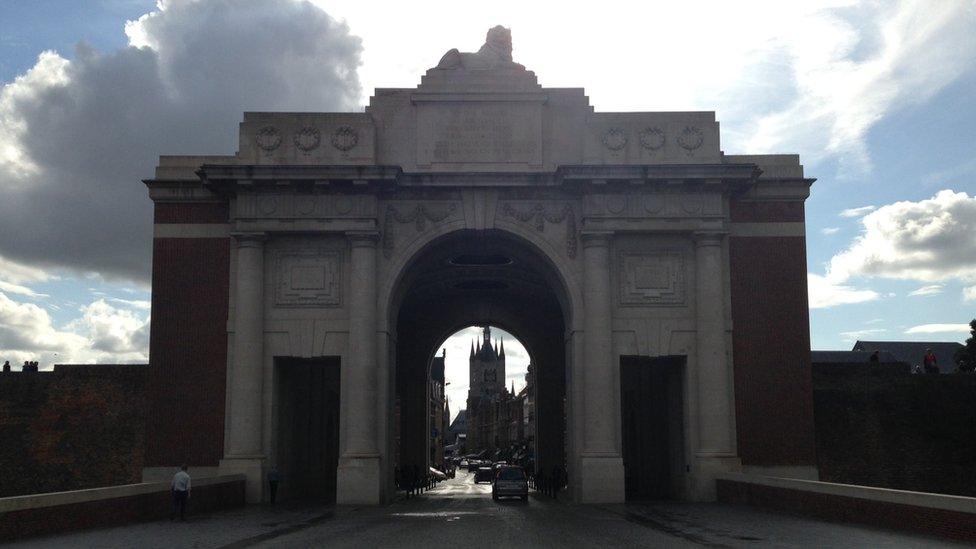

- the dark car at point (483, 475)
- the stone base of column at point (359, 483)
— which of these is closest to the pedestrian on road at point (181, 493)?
the stone base of column at point (359, 483)

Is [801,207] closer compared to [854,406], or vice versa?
[801,207]

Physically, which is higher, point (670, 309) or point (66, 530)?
point (670, 309)

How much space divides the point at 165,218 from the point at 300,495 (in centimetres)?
1290

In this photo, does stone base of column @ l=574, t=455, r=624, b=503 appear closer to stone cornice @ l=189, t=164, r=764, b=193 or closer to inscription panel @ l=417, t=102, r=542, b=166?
stone cornice @ l=189, t=164, r=764, b=193

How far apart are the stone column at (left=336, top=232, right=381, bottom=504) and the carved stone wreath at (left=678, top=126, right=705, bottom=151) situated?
12.0 metres

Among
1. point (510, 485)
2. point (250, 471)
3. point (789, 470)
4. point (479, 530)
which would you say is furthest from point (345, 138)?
point (789, 470)

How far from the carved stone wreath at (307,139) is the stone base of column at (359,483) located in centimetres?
1153

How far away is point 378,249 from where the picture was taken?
1405 inches

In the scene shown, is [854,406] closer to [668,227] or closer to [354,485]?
[668,227]

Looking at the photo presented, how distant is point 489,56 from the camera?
36906 millimetres

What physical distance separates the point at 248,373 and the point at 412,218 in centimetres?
821

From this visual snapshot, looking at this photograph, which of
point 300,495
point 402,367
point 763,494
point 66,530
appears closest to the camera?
point 66,530

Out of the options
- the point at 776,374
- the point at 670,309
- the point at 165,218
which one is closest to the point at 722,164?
the point at 670,309

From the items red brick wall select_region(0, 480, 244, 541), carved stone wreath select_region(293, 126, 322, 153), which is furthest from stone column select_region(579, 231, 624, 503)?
red brick wall select_region(0, 480, 244, 541)
